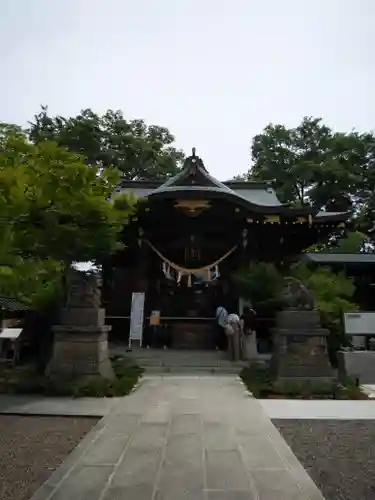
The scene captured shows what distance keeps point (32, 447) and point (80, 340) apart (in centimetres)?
358

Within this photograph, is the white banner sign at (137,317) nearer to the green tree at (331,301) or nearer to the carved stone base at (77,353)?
the carved stone base at (77,353)

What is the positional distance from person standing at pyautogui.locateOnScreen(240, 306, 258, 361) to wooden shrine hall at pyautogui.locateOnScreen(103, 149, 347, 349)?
4.08ft

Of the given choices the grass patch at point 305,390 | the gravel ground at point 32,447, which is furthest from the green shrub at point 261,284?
the gravel ground at point 32,447

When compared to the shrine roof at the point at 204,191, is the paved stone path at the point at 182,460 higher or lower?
lower

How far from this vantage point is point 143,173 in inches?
1201

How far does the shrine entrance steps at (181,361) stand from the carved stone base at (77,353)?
2.45 m

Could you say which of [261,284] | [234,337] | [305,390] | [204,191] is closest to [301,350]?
[305,390]

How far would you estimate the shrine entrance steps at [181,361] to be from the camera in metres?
9.96

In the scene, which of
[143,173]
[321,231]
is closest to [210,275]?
[321,231]

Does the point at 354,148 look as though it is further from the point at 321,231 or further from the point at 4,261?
the point at 4,261

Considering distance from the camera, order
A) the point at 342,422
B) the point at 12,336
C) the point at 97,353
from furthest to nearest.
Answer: the point at 12,336, the point at 97,353, the point at 342,422

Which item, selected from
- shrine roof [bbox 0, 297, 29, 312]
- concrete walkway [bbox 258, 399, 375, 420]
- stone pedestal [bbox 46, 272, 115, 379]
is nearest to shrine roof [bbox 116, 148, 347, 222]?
stone pedestal [bbox 46, 272, 115, 379]

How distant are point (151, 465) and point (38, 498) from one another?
3.40 ft

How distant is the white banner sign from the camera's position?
1233cm
